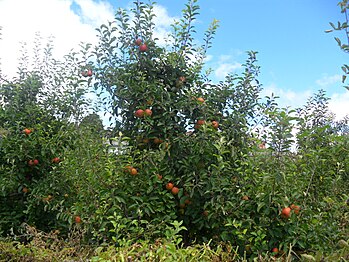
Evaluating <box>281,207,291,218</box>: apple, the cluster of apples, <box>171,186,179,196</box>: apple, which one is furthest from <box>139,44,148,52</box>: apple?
<box>281,207,291,218</box>: apple

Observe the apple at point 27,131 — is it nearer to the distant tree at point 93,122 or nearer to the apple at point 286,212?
the distant tree at point 93,122

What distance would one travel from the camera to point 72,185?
4160 millimetres

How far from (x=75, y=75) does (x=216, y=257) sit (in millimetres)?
2556

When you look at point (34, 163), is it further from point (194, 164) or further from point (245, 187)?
point (245, 187)

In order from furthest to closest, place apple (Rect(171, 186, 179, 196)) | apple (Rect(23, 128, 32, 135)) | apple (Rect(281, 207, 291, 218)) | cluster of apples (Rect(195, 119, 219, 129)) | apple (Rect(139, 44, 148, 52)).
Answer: apple (Rect(23, 128, 32, 135))
apple (Rect(139, 44, 148, 52))
cluster of apples (Rect(195, 119, 219, 129))
apple (Rect(171, 186, 179, 196))
apple (Rect(281, 207, 291, 218))

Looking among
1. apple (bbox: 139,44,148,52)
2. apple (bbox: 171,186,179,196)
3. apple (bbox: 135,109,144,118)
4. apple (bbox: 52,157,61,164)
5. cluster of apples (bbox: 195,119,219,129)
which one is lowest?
apple (bbox: 171,186,179,196)

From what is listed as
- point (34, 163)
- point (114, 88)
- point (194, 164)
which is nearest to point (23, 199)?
point (34, 163)

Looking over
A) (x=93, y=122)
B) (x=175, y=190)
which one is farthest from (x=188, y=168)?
(x=93, y=122)

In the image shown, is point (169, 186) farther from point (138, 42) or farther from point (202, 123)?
point (138, 42)

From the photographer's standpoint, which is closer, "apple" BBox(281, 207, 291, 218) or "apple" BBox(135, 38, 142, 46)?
"apple" BBox(281, 207, 291, 218)

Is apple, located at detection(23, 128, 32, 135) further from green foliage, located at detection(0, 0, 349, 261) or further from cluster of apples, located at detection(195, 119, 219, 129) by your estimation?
cluster of apples, located at detection(195, 119, 219, 129)

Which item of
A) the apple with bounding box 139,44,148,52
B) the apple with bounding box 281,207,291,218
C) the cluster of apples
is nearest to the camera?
the apple with bounding box 281,207,291,218

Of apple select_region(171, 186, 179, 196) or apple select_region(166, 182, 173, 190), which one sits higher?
apple select_region(166, 182, 173, 190)

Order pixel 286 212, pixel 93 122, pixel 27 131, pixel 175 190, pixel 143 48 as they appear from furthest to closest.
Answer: pixel 93 122 < pixel 27 131 < pixel 143 48 < pixel 175 190 < pixel 286 212
